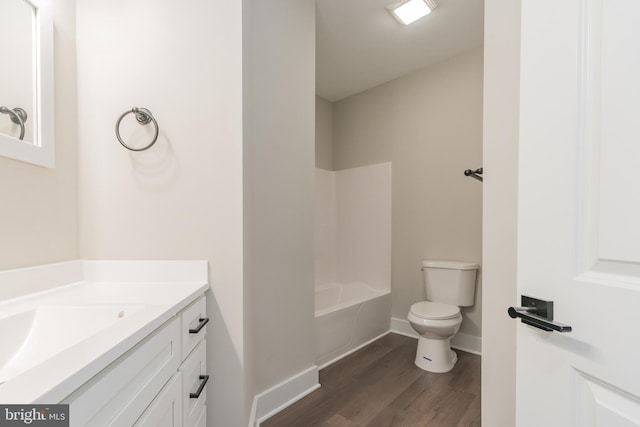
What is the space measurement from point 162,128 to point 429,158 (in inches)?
88.2

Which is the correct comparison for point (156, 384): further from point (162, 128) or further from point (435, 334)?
point (435, 334)

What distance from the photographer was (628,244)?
1.61 feet

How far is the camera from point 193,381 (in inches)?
40.9

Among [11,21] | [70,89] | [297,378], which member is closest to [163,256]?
[70,89]

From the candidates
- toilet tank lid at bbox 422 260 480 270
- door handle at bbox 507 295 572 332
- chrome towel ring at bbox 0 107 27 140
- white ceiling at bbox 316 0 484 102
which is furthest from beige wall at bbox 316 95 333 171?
door handle at bbox 507 295 572 332

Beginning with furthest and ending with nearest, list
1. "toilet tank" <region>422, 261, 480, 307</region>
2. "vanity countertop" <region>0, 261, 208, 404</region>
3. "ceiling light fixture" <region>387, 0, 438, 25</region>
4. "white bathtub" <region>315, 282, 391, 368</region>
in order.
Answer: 1. "toilet tank" <region>422, 261, 480, 307</region>
2. "white bathtub" <region>315, 282, 391, 368</region>
3. "ceiling light fixture" <region>387, 0, 438, 25</region>
4. "vanity countertop" <region>0, 261, 208, 404</region>

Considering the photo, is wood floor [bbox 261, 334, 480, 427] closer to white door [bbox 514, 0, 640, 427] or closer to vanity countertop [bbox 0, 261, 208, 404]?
vanity countertop [bbox 0, 261, 208, 404]

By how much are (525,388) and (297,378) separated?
137 centimetres

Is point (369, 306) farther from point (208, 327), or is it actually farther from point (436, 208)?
point (208, 327)

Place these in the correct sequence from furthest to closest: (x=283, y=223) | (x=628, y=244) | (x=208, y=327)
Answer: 1. (x=283, y=223)
2. (x=208, y=327)
3. (x=628, y=244)

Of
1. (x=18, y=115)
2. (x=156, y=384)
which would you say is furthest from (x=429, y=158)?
(x=18, y=115)

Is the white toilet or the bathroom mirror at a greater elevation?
the bathroom mirror

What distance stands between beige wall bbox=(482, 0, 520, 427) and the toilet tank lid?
4.09ft

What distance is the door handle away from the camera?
1.89 feet
